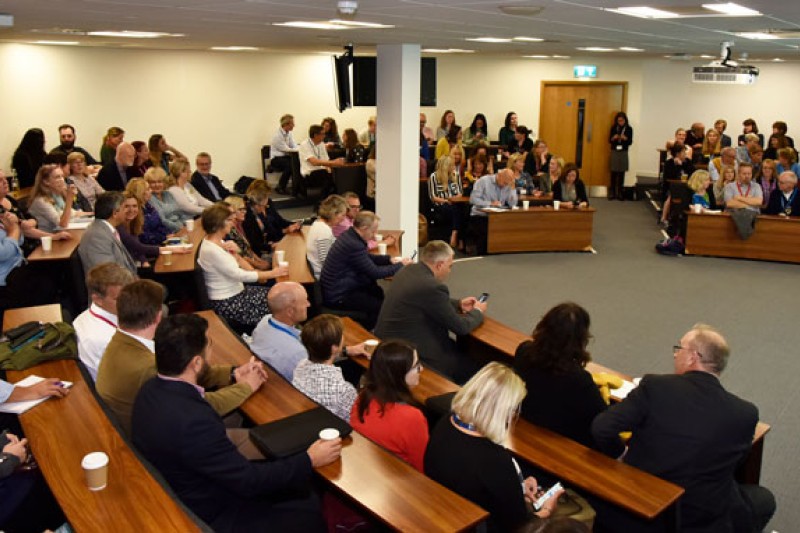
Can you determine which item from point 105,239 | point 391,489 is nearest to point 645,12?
point 391,489

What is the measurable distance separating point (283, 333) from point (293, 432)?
110cm

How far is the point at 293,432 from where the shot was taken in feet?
11.2

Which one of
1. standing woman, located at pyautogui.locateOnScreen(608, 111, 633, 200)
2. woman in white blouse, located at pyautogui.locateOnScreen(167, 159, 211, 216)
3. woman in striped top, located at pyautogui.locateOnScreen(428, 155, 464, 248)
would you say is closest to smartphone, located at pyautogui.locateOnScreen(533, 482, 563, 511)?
woman in white blouse, located at pyautogui.locateOnScreen(167, 159, 211, 216)

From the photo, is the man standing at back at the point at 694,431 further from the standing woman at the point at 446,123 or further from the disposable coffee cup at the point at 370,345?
the standing woman at the point at 446,123

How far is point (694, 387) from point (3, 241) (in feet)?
16.8

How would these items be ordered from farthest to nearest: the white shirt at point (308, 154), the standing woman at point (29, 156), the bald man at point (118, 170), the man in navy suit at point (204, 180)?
the white shirt at point (308, 154)
the standing woman at point (29, 156)
the man in navy suit at point (204, 180)
the bald man at point (118, 170)

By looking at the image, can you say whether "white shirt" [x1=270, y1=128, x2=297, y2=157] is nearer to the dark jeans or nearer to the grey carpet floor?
the dark jeans

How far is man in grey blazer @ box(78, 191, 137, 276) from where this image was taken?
571cm

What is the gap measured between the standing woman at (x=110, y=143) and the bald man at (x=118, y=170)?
2.19 metres

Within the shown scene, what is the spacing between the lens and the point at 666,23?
6047mm

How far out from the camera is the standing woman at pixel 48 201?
A: 6910 millimetres

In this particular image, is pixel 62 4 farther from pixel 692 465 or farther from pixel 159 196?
pixel 692 465

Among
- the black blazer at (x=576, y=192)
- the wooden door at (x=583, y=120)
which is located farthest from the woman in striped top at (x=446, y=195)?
the wooden door at (x=583, y=120)

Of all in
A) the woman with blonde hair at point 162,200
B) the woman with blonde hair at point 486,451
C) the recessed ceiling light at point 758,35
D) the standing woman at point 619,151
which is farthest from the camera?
the standing woman at point 619,151
